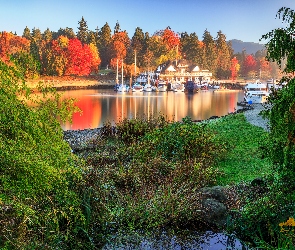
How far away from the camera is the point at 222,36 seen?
10419cm

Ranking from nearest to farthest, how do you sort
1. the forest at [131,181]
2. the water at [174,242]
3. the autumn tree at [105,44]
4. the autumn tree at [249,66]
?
the forest at [131,181]
the water at [174,242]
the autumn tree at [105,44]
the autumn tree at [249,66]

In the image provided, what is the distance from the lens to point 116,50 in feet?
283

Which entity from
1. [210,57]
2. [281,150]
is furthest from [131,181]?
[210,57]

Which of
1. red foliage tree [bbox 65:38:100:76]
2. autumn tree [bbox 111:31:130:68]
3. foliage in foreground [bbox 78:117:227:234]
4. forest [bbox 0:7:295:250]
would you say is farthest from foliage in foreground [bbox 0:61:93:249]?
autumn tree [bbox 111:31:130:68]

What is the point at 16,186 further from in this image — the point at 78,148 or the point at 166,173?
the point at 78,148

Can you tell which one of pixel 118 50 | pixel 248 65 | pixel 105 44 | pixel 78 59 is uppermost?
pixel 105 44

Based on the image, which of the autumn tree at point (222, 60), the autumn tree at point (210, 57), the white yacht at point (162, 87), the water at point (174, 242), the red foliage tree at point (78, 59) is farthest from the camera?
the autumn tree at point (222, 60)

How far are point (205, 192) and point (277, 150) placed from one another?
2250mm

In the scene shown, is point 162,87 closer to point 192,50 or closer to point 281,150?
point 192,50

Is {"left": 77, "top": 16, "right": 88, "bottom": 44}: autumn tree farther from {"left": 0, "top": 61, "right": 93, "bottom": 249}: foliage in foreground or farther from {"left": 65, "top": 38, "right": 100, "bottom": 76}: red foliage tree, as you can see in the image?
{"left": 0, "top": 61, "right": 93, "bottom": 249}: foliage in foreground

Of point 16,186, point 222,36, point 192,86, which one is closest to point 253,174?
point 16,186

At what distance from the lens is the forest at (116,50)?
246 ft

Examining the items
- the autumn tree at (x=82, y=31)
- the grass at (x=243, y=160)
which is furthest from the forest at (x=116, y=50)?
the grass at (x=243, y=160)

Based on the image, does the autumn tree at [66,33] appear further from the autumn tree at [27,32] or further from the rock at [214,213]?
the rock at [214,213]
